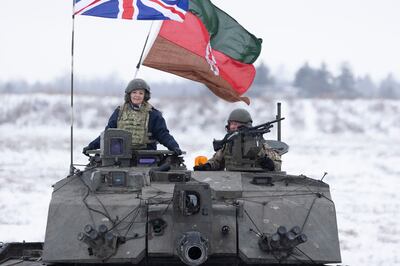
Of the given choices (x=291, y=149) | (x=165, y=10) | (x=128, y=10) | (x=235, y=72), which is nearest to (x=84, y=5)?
(x=128, y=10)

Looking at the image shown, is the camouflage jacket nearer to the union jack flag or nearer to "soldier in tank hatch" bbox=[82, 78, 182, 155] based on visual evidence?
"soldier in tank hatch" bbox=[82, 78, 182, 155]

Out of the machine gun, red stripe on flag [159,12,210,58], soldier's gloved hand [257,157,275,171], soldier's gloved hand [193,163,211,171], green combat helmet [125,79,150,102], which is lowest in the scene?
soldier's gloved hand [193,163,211,171]

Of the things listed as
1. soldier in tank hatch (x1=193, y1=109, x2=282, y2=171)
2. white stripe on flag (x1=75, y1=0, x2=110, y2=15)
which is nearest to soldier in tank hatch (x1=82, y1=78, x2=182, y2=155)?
soldier in tank hatch (x1=193, y1=109, x2=282, y2=171)

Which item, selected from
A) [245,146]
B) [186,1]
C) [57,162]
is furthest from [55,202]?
[57,162]

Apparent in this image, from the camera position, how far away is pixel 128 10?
48.8ft

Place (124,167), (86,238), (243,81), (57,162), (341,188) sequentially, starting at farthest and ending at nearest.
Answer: (57,162)
(341,188)
(243,81)
(124,167)
(86,238)

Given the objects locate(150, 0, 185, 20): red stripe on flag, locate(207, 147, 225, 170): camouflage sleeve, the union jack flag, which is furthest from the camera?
locate(150, 0, 185, 20): red stripe on flag

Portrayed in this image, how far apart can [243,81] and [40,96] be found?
48134 mm

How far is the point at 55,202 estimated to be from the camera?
35.9 feet

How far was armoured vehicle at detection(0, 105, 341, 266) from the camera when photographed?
33.4ft

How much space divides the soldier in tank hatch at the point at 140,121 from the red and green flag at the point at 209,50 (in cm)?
227

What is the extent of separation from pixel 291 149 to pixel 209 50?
32399mm

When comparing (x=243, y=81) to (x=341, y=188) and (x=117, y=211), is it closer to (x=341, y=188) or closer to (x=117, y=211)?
(x=117, y=211)

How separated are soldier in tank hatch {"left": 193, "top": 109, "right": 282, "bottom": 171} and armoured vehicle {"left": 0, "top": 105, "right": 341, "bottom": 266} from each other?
0.82 meters
